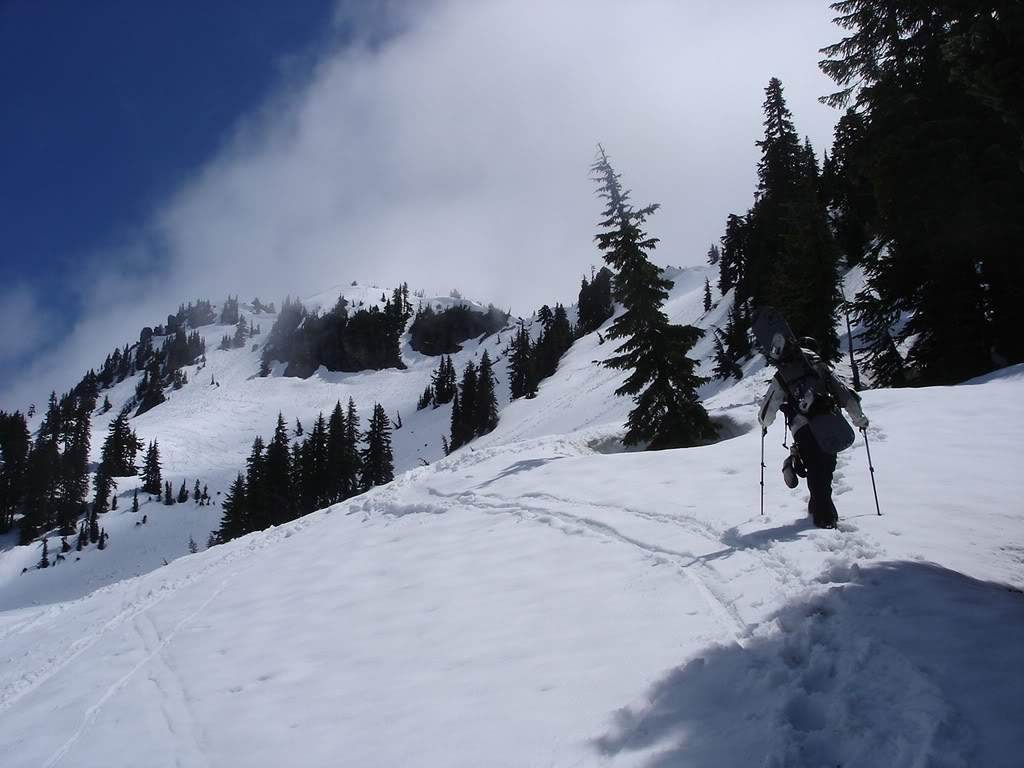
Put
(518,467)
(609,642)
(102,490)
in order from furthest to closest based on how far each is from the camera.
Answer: (102,490), (518,467), (609,642)

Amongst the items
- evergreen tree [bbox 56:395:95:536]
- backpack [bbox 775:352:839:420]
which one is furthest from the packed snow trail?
evergreen tree [bbox 56:395:95:536]

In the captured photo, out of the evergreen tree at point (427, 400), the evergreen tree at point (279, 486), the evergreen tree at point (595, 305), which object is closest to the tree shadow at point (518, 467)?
the evergreen tree at point (279, 486)

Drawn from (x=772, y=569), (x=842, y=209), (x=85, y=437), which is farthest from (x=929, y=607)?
(x=85, y=437)

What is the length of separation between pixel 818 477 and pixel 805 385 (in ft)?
3.79

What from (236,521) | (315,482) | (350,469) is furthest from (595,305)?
(236,521)

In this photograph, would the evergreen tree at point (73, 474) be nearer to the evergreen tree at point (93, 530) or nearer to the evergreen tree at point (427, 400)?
the evergreen tree at point (93, 530)

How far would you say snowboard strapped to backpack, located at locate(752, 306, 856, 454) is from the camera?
709cm

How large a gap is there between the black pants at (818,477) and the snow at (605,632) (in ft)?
1.15

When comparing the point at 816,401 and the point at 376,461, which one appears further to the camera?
the point at 376,461

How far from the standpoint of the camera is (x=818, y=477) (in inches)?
284

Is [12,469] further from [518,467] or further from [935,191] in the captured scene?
[935,191]

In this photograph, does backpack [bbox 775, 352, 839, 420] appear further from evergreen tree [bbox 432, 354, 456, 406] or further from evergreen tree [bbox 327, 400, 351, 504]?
evergreen tree [bbox 432, 354, 456, 406]

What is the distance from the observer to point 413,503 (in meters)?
14.3

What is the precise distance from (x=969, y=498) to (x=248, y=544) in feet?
53.1
